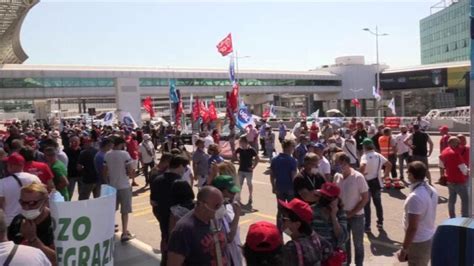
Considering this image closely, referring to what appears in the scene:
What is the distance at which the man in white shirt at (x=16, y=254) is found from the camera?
10.2ft

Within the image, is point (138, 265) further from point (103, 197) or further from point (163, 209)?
point (103, 197)

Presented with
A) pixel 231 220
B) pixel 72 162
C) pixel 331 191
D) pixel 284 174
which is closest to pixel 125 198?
pixel 72 162

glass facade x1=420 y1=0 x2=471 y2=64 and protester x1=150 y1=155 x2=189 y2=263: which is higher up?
glass facade x1=420 y1=0 x2=471 y2=64

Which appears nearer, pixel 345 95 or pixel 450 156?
pixel 450 156

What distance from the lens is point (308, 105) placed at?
98125 mm

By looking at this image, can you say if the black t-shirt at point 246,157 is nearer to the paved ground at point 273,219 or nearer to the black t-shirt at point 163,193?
the paved ground at point 273,219

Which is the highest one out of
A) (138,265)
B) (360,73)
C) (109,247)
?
(360,73)

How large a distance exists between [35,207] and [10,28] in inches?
1669

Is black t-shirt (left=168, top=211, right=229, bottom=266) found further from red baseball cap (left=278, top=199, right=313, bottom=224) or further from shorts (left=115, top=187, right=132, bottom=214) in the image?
shorts (left=115, top=187, right=132, bottom=214)

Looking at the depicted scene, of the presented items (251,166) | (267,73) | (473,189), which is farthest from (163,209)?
(267,73)

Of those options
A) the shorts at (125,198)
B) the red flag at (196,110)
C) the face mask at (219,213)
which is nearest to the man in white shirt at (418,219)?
the face mask at (219,213)

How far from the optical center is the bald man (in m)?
3.54

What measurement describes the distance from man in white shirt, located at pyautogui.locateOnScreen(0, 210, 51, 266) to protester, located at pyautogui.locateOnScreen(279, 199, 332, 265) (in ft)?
5.61

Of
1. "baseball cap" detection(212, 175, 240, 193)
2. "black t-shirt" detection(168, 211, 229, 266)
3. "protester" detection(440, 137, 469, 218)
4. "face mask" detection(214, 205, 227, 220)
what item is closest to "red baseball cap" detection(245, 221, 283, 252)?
"black t-shirt" detection(168, 211, 229, 266)
